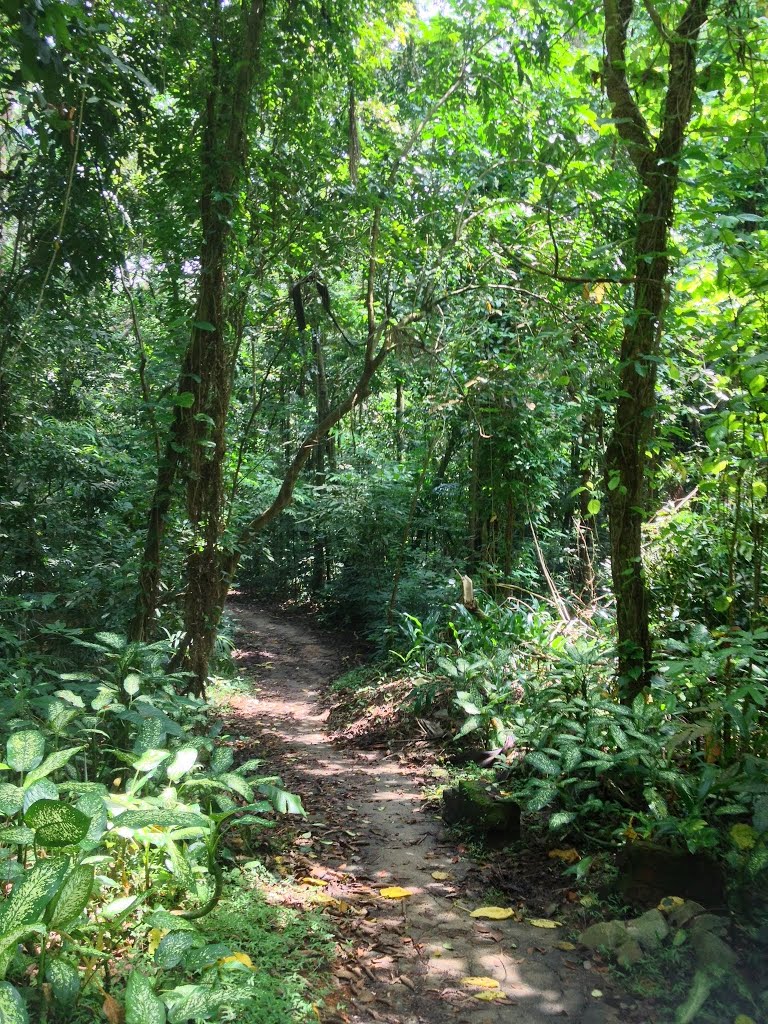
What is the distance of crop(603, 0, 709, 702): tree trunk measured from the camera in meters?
3.92

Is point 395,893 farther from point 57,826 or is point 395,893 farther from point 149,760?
point 57,826

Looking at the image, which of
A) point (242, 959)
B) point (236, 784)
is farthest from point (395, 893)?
point (236, 784)

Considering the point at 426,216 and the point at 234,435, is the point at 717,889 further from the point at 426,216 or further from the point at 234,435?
the point at 426,216

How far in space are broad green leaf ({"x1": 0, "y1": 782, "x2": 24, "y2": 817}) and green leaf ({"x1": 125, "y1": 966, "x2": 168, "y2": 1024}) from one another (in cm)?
67

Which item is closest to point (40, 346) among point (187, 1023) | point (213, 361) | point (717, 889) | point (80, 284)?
point (80, 284)

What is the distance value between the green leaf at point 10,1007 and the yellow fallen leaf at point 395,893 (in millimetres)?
2188

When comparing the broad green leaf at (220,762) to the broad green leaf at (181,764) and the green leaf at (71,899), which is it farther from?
the green leaf at (71,899)

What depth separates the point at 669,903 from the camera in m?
3.06

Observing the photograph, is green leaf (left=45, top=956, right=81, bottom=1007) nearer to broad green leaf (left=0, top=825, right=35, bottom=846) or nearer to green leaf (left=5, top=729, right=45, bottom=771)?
broad green leaf (left=0, top=825, right=35, bottom=846)

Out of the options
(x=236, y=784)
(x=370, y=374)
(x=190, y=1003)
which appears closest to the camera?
(x=190, y=1003)

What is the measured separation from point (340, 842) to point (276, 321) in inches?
245

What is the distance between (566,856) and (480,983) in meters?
1.11

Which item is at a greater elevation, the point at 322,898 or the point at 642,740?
the point at 642,740

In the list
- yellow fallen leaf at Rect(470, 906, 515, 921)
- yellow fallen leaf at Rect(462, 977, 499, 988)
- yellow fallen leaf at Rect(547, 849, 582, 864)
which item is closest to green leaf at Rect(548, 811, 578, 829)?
yellow fallen leaf at Rect(547, 849, 582, 864)
